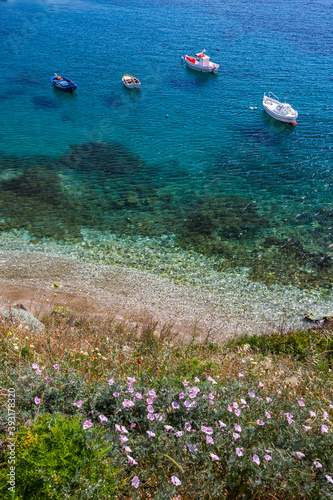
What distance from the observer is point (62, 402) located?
6043 millimetres

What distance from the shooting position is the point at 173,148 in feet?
106

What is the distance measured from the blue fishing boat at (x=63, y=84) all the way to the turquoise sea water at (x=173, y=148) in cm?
84

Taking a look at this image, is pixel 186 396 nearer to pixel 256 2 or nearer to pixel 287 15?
pixel 287 15

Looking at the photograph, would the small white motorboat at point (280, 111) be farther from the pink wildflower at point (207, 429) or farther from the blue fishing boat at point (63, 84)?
the pink wildflower at point (207, 429)

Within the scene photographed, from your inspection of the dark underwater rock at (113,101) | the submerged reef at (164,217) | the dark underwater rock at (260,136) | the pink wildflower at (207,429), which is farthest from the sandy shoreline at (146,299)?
the dark underwater rock at (113,101)

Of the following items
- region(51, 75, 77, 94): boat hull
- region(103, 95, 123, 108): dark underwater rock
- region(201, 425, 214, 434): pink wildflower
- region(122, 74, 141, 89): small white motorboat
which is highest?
region(201, 425, 214, 434): pink wildflower

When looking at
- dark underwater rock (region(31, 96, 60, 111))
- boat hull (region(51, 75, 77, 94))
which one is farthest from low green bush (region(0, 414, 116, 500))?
boat hull (region(51, 75, 77, 94))

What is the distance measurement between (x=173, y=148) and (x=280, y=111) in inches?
497

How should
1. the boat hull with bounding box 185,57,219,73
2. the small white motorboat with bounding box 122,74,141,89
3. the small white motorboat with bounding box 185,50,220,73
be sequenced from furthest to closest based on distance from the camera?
the boat hull with bounding box 185,57,219,73 < the small white motorboat with bounding box 185,50,220,73 < the small white motorboat with bounding box 122,74,141,89

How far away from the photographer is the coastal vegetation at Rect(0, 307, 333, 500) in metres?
4.45

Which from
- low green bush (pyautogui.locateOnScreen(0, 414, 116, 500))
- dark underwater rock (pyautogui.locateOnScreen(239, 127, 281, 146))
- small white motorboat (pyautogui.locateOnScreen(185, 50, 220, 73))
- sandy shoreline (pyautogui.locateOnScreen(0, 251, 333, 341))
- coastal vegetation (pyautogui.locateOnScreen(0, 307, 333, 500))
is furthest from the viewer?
small white motorboat (pyautogui.locateOnScreen(185, 50, 220, 73))

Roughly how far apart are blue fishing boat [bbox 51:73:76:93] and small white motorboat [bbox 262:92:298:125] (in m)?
22.5

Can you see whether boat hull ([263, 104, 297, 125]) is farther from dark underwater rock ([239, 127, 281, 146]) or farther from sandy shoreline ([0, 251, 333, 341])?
sandy shoreline ([0, 251, 333, 341])

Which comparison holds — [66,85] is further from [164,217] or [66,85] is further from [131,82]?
[164,217]
